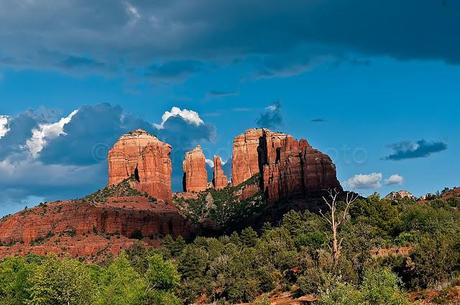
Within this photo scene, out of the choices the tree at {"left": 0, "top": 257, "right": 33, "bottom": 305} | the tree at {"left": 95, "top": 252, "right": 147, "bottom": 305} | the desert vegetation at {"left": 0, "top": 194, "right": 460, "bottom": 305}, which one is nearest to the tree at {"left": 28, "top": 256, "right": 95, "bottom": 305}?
the desert vegetation at {"left": 0, "top": 194, "right": 460, "bottom": 305}

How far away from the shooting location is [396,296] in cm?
4119

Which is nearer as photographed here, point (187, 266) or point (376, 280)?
point (376, 280)

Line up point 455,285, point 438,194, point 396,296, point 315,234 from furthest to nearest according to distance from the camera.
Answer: point 438,194, point 315,234, point 455,285, point 396,296

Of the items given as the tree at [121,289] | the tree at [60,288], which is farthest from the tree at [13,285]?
the tree at [121,289]

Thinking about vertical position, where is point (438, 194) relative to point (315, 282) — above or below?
above

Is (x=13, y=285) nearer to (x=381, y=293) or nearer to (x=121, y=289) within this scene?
(x=121, y=289)

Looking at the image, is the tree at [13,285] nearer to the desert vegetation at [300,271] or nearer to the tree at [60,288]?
the desert vegetation at [300,271]

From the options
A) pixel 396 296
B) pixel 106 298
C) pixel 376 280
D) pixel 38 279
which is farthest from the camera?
pixel 38 279

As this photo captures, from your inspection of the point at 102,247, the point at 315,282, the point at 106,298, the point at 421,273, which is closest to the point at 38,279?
the point at 106,298

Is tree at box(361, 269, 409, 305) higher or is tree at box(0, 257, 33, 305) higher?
tree at box(0, 257, 33, 305)

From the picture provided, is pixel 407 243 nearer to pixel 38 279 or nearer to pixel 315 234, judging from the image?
pixel 315 234

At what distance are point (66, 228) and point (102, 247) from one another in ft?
64.6

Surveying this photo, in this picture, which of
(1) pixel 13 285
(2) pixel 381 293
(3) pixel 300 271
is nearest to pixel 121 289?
(3) pixel 300 271

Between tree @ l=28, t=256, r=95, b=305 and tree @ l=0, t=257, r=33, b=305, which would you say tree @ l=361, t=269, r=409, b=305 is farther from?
tree @ l=0, t=257, r=33, b=305
